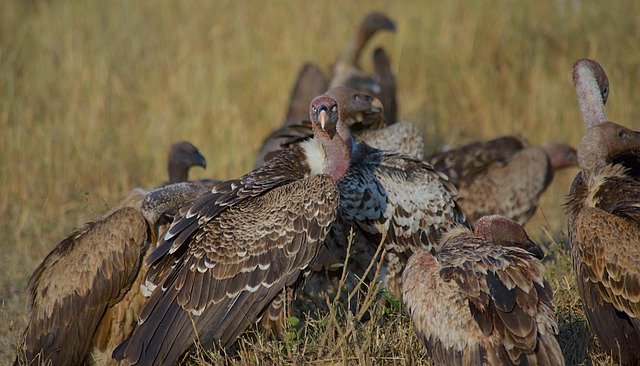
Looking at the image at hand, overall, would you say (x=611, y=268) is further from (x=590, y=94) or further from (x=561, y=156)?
(x=561, y=156)

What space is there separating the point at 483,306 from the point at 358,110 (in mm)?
3180

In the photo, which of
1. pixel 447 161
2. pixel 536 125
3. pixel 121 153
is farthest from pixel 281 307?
pixel 536 125

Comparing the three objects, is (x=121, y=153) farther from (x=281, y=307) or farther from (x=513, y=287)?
(x=513, y=287)

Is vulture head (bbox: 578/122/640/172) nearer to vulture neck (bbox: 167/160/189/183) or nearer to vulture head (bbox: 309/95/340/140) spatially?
vulture head (bbox: 309/95/340/140)

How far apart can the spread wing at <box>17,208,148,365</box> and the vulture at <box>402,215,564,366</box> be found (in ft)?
5.25

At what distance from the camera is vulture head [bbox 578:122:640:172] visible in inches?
221

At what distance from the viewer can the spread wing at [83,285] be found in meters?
5.25

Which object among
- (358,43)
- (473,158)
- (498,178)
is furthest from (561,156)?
(358,43)

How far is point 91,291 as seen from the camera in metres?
5.30

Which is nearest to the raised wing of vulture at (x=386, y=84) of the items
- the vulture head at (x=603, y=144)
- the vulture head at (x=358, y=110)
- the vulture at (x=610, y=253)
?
the vulture head at (x=358, y=110)

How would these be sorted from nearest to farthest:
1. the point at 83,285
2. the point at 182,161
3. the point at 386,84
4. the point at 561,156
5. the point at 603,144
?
the point at 83,285 < the point at 603,144 < the point at 182,161 < the point at 561,156 < the point at 386,84

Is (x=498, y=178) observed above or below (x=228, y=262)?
below

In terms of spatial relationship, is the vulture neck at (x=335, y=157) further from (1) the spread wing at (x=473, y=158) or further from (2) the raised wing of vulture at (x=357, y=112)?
(1) the spread wing at (x=473, y=158)

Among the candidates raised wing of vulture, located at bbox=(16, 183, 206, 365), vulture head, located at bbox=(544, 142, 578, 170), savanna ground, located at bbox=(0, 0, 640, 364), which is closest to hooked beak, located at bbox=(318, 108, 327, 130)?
raised wing of vulture, located at bbox=(16, 183, 206, 365)
